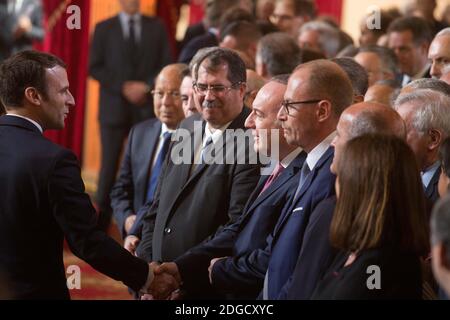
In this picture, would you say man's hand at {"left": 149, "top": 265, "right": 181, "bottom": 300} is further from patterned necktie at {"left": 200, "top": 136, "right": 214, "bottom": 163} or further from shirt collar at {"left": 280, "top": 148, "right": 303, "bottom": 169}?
shirt collar at {"left": 280, "top": 148, "right": 303, "bottom": 169}

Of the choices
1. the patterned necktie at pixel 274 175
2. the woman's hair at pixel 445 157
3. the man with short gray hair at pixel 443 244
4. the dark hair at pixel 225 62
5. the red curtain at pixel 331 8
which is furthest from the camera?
the red curtain at pixel 331 8

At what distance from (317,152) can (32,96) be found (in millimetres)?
1239

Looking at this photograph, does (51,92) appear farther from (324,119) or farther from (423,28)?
(423,28)

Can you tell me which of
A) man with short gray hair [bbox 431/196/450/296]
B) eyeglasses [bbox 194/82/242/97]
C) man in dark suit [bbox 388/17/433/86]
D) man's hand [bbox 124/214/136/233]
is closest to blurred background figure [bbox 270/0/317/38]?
man in dark suit [bbox 388/17/433/86]

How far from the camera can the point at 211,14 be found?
8844 mm

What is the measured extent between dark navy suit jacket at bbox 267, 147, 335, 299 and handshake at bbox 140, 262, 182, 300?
0.79 m

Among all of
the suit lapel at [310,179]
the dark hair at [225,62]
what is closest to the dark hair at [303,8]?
the dark hair at [225,62]

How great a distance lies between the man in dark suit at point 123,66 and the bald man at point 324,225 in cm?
519

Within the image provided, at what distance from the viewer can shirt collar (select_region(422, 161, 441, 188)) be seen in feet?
15.2

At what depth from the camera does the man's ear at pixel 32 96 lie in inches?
175

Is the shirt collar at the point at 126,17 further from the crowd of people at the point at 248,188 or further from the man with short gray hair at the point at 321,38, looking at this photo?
the crowd of people at the point at 248,188
